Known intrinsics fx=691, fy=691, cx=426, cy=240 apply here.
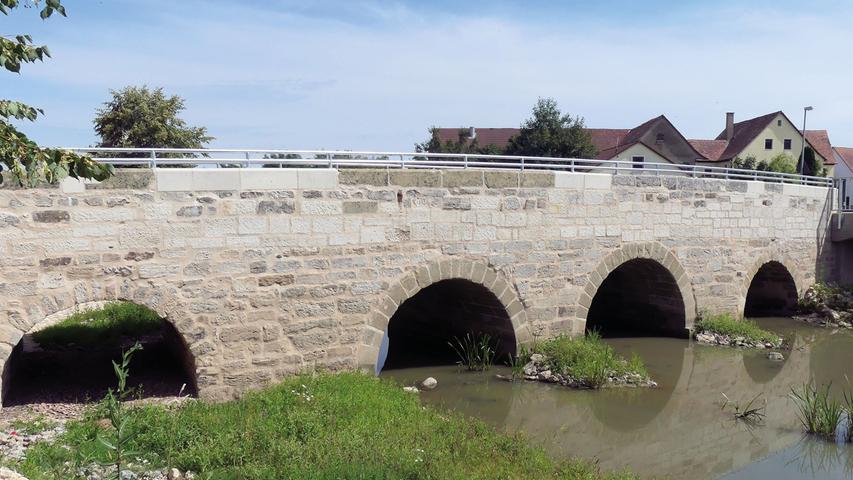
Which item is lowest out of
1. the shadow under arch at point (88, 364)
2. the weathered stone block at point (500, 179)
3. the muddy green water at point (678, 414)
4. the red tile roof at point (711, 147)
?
the muddy green water at point (678, 414)

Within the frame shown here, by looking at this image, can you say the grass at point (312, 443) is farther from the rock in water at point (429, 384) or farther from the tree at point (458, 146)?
the tree at point (458, 146)

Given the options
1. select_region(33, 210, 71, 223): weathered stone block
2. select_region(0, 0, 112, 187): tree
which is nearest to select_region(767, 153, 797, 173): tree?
select_region(33, 210, 71, 223): weathered stone block

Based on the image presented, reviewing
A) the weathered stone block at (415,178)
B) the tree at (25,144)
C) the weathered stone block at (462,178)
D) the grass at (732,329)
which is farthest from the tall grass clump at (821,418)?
the tree at (25,144)

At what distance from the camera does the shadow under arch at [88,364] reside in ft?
27.6

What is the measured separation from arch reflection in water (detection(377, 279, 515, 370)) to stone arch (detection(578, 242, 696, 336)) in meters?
1.53

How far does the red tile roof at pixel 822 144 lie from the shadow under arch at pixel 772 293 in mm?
27860

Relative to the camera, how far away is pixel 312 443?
6684 millimetres

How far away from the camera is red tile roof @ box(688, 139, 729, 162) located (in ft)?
135

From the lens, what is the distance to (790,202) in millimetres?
15992

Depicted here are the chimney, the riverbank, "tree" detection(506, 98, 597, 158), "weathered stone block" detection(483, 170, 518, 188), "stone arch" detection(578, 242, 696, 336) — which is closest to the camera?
"weathered stone block" detection(483, 170, 518, 188)

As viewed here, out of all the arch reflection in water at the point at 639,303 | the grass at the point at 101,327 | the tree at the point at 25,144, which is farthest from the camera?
the arch reflection in water at the point at 639,303

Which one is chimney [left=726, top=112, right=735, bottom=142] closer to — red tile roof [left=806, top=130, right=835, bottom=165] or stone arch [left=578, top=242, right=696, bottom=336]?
red tile roof [left=806, top=130, right=835, bottom=165]

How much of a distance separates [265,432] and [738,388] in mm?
7804

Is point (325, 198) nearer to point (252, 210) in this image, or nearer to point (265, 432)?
point (252, 210)
